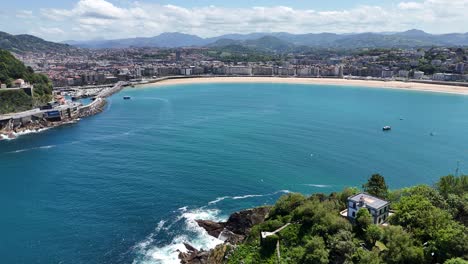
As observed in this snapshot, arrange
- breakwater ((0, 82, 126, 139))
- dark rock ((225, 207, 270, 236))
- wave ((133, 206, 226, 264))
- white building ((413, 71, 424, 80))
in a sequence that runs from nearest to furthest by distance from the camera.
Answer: wave ((133, 206, 226, 264)) < dark rock ((225, 207, 270, 236)) < breakwater ((0, 82, 126, 139)) < white building ((413, 71, 424, 80))

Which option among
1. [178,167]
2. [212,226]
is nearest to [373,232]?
[212,226]

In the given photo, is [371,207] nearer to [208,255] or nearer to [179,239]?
[208,255]

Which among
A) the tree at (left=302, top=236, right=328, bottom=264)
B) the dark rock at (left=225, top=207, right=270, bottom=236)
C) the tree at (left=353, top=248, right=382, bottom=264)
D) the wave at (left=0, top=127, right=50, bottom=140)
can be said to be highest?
the tree at (left=353, top=248, right=382, bottom=264)

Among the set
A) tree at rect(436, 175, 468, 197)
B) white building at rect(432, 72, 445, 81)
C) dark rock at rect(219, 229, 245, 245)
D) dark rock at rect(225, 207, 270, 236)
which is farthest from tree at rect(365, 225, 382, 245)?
white building at rect(432, 72, 445, 81)

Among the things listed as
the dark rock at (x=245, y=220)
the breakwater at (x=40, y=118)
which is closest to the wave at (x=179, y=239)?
the dark rock at (x=245, y=220)

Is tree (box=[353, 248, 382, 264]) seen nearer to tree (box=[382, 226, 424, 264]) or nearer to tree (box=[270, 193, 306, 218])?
tree (box=[382, 226, 424, 264])

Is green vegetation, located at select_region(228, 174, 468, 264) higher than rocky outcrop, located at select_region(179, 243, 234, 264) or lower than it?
higher
